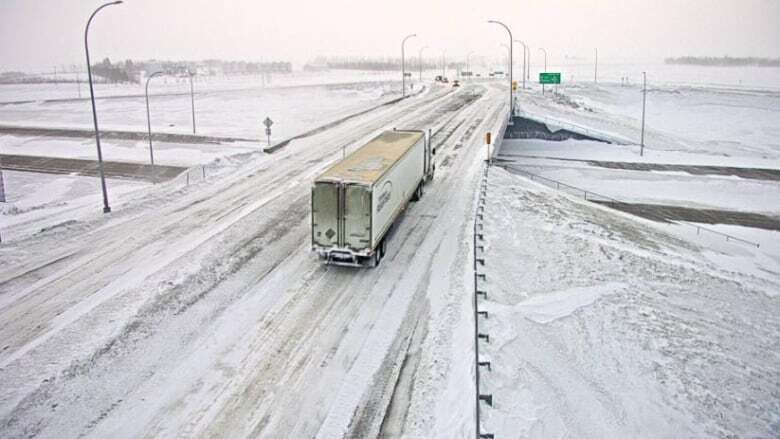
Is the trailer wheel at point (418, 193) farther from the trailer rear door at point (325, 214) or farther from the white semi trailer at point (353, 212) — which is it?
the trailer rear door at point (325, 214)

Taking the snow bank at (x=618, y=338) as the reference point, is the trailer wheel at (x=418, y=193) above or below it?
above

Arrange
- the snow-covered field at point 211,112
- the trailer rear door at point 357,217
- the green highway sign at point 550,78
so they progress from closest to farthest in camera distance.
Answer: the trailer rear door at point 357,217 → the snow-covered field at point 211,112 → the green highway sign at point 550,78

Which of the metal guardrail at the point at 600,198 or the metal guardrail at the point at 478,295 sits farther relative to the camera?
the metal guardrail at the point at 600,198

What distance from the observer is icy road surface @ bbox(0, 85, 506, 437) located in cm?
1120

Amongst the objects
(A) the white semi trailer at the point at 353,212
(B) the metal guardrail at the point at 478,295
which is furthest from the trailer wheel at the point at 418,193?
(A) the white semi trailer at the point at 353,212

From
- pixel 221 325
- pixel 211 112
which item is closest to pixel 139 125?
pixel 211 112

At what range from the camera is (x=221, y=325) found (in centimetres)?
1455

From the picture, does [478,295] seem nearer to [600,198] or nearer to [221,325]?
[221,325]

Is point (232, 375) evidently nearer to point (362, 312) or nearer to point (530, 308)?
point (362, 312)

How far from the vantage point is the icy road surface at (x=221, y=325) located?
11.2m

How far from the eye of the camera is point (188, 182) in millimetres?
29344

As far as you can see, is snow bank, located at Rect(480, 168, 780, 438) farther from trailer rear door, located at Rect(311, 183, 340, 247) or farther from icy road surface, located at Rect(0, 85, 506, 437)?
trailer rear door, located at Rect(311, 183, 340, 247)

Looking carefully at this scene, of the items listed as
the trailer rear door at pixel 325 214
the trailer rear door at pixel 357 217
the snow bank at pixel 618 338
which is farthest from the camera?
the trailer rear door at pixel 325 214

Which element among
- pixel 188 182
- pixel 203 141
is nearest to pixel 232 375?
pixel 188 182
